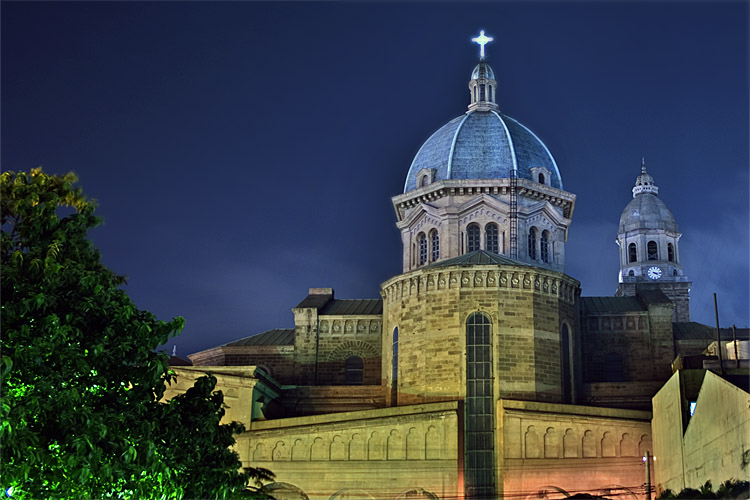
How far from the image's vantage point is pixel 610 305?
5356cm

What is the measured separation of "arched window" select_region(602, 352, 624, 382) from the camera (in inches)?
2019

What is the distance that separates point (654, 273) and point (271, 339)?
33.4 m

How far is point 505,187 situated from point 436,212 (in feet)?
14.0

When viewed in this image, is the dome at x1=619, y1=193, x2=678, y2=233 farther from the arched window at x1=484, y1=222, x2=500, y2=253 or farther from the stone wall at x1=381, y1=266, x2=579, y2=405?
the stone wall at x1=381, y1=266, x2=579, y2=405

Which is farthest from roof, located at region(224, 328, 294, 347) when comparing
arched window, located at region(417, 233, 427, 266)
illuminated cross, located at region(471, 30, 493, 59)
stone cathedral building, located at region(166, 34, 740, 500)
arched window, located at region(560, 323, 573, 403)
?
illuminated cross, located at region(471, 30, 493, 59)

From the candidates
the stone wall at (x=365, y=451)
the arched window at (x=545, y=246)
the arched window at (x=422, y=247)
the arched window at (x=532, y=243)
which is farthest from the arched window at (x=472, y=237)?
the stone wall at (x=365, y=451)

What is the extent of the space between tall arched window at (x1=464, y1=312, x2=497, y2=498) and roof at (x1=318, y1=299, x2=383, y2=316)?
38.7 ft

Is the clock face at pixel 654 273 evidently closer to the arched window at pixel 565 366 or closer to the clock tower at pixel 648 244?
the clock tower at pixel 648 244

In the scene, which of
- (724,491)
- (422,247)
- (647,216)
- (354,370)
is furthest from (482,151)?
(724,491)

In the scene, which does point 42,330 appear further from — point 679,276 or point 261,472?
point 679,276

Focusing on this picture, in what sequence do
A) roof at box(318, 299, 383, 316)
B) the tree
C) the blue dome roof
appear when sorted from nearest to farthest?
the tree → roof at box(318, 299, 383, 316) → the blue dome roof

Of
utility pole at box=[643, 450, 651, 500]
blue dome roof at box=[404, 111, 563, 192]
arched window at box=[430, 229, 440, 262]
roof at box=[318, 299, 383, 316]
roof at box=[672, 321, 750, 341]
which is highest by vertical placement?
blue dome roof at box=[404, 111, 563, 192]

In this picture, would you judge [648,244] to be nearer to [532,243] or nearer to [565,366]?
[532,243]

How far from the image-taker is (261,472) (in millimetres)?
37844
